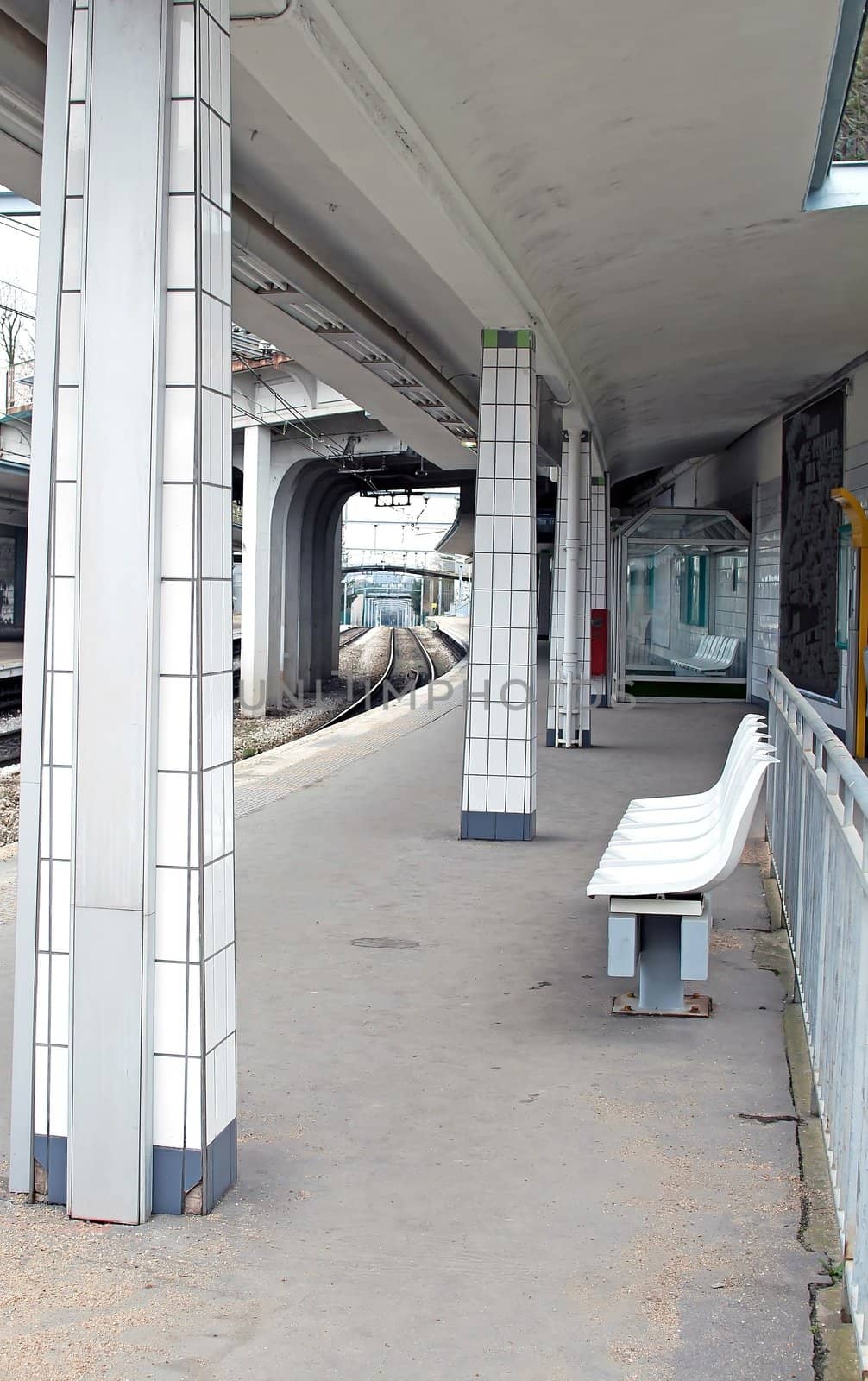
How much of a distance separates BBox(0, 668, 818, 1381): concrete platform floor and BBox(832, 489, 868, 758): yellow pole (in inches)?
257

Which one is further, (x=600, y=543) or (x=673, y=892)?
(x=600, y=543)

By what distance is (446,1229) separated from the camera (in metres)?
3.11

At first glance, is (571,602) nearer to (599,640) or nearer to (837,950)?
(599,640)

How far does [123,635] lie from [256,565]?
22.5 metres

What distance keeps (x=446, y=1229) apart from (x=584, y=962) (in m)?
2.59

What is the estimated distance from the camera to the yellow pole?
1189 cm

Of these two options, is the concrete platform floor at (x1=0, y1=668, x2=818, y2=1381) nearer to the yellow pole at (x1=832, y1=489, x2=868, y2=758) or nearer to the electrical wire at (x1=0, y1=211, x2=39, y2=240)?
the electrical wire at (x1=0, y1=211, x2=39, y2=240)

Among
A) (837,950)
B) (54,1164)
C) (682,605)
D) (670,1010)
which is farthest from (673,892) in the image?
(682,605)

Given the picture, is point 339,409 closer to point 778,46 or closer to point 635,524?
point 635,524

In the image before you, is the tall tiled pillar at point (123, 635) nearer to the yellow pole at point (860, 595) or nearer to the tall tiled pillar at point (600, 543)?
the yellow pole at point (860, 595)

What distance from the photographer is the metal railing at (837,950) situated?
249cm

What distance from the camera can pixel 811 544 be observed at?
15547 millimetres

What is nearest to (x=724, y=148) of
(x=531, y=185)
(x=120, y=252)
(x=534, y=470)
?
(x=531, y=185)

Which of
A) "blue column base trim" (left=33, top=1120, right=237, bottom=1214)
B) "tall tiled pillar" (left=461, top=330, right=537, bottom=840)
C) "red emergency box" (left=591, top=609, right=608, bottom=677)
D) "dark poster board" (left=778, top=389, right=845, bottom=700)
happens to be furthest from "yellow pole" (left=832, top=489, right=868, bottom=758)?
"blue column base trim" (left=33, top=1120, right=237, bottom=1214)
